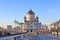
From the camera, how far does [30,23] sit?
134 metres

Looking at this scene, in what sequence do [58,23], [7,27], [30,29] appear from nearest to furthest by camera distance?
[7,27] < [58,23] < [30,29]

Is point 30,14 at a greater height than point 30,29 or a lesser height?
greater

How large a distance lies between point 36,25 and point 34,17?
6.50m

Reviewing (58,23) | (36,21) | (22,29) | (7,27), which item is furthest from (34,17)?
(7,27)

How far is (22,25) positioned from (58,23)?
33115mm

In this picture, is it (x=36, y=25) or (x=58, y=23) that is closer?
(x=58, y=23)

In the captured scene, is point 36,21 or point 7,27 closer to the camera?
point 7,27

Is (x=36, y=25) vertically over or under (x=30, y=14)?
under

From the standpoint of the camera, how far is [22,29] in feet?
433

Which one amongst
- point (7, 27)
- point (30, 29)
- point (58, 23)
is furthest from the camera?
point (30, 29)

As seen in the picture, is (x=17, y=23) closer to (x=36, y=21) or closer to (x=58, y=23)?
(x=36, y=21)

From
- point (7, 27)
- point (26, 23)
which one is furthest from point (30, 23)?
point (7, 27)

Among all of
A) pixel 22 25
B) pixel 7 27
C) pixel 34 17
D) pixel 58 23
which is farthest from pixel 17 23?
pixel 7 27

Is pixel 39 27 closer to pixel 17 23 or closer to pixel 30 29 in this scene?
pixel 30 29
